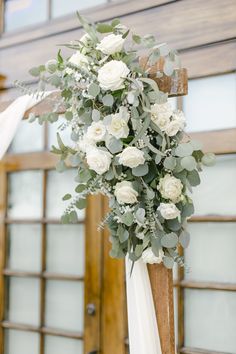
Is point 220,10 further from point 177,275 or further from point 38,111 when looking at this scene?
point 177,275

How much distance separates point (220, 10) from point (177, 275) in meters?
1.17

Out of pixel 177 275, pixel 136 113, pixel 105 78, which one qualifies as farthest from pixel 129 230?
pixel 177 275

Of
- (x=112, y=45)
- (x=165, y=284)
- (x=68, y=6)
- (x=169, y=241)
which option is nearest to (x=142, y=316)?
(x=165, y=284)

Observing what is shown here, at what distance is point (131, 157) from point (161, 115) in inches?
6.9

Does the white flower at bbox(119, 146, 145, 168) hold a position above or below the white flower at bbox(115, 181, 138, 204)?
above

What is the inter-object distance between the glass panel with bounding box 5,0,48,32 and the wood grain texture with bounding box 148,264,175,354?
1777mm

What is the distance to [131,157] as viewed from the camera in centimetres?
165

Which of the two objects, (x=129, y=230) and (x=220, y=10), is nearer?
(x=129, y=230)

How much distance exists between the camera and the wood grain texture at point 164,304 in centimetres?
177

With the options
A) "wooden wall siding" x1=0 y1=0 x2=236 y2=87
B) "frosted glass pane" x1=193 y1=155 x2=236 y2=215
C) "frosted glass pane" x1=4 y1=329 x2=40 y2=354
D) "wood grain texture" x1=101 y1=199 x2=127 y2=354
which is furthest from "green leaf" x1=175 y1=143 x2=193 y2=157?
"frosted glass pane" x1=4 y1=329 x2=40 y2=354

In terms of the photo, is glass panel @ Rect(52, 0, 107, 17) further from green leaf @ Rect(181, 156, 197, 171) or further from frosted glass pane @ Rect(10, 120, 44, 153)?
green leaf @ Rect(181, 156, 197, 171)

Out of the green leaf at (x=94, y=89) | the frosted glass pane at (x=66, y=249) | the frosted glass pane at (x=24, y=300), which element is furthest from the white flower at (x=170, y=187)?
the frosted glass pane at (x=24, y=300)

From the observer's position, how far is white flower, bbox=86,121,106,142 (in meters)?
1.72

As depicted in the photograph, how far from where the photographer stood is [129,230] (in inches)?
69.7
